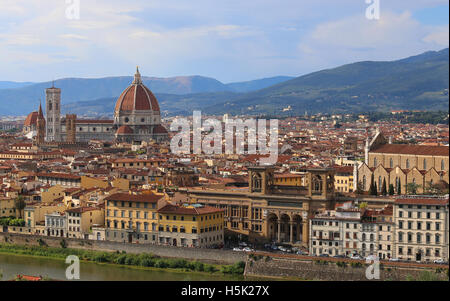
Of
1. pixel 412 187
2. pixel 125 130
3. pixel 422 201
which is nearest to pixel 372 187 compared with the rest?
pixel 412 187

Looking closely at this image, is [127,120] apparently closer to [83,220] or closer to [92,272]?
[83,220]

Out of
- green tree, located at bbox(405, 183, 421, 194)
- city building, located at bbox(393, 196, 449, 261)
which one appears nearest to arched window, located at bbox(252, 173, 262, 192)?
city building, located at bbox(393, 196, 449, 261)

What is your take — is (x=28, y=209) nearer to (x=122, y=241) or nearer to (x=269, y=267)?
(x=122, y=241)

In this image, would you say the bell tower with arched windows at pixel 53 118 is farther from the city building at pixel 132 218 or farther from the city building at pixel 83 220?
the city building at pixel 132 218

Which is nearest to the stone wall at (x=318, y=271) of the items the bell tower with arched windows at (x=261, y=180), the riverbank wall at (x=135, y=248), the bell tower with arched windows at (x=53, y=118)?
the riverbank wall at (x=135, y=248)

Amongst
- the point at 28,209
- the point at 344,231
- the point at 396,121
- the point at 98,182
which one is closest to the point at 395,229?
the point at 344,231

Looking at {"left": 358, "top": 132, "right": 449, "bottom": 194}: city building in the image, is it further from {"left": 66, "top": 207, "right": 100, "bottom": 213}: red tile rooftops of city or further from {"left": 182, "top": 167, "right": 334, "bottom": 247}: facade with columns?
{"left": 66, "top": 207, "right": 100, "bottom": 213}: red tile rooftops of city
